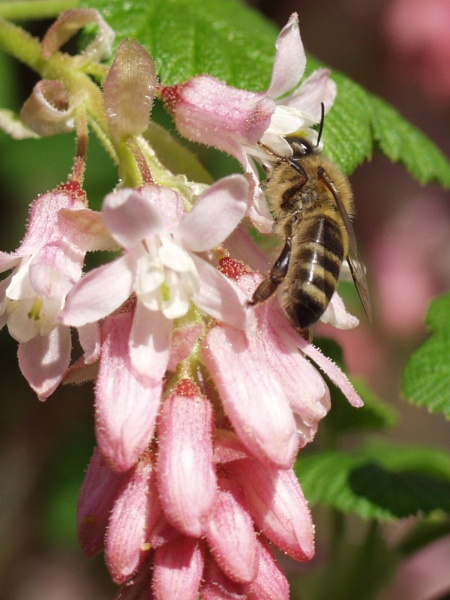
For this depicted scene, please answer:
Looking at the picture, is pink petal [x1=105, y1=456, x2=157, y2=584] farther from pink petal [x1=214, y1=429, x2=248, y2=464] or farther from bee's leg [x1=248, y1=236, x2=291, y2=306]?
bee's leg [x1=248, y1=236, x2=291, y2=306]

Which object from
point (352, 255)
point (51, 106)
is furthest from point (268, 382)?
point (51, 106)

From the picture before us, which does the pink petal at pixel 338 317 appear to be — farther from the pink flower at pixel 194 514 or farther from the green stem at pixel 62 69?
the green stem at pixel 62 69

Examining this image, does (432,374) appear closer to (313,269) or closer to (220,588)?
(313,269)

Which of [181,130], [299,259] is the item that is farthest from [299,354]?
[181,130]

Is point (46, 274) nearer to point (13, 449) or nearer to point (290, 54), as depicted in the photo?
point (290, 54)

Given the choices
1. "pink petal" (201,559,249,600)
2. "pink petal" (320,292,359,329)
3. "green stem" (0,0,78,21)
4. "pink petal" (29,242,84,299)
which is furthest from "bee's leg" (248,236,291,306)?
"green stem" (0,0,78,21)
